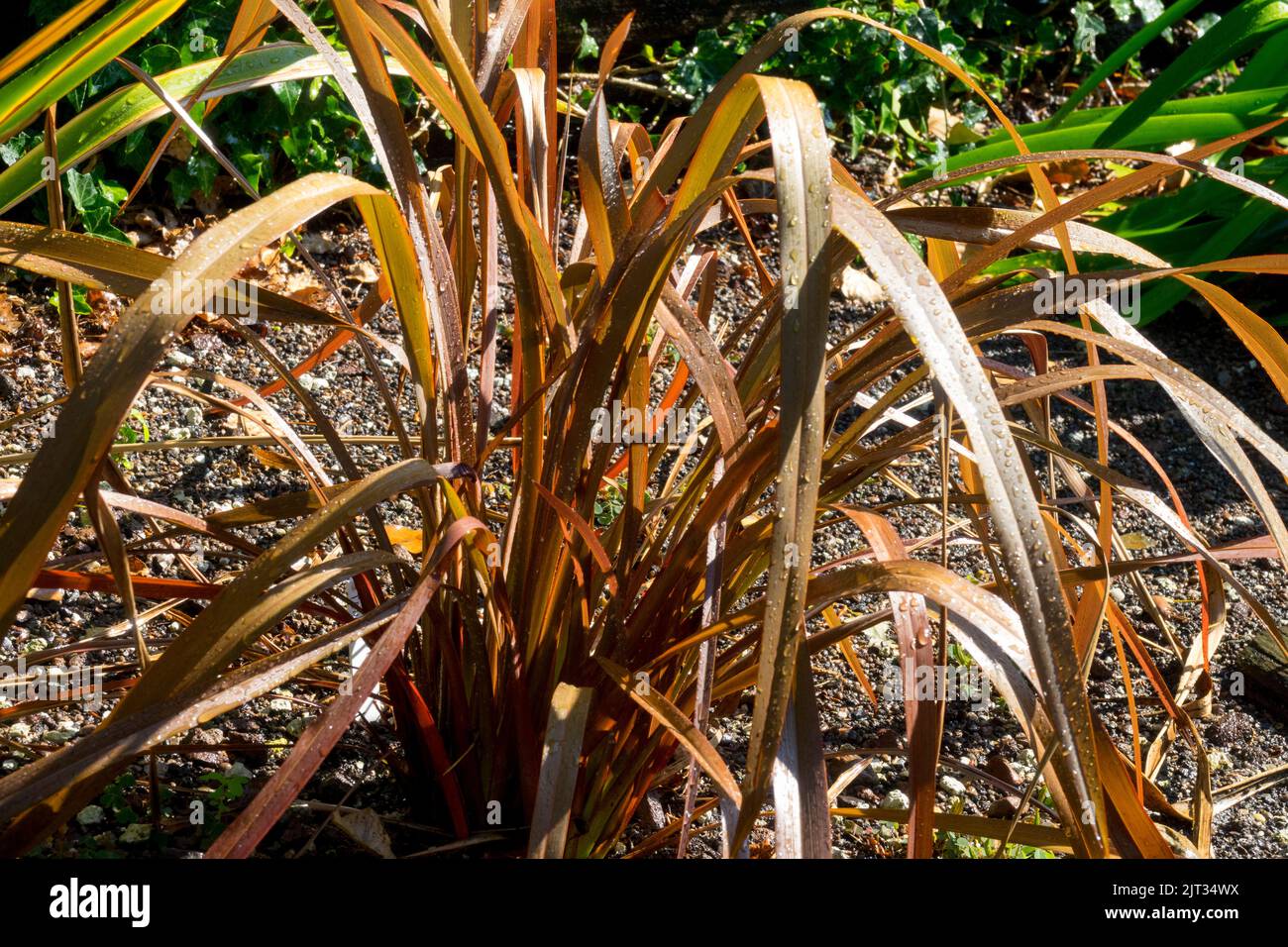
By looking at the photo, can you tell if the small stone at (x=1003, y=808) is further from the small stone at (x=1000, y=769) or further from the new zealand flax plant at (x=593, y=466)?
the new zealand flax plant at (x=593, y=466)

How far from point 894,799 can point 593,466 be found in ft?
2.40

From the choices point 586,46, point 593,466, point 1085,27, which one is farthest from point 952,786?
point 1085,27

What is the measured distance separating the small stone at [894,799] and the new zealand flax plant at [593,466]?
10.3 inches

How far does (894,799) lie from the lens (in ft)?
4.79

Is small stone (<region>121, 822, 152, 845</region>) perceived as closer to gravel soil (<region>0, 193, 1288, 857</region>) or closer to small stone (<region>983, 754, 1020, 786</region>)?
gravel soil (<region>0, 193, 1288, 857</region>)

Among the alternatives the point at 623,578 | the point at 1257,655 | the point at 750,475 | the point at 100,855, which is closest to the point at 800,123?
the point at 750,475

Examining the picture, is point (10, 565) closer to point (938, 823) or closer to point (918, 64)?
point (938, 823)

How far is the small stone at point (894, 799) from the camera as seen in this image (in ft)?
4.76

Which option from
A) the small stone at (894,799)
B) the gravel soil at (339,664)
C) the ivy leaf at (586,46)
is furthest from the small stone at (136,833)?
the ivy leaf at (586,46)

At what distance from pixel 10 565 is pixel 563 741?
41cm

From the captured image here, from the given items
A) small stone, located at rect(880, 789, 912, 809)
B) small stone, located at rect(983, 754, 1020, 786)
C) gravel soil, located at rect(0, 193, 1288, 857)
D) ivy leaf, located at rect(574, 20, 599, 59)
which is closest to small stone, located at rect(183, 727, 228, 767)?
gravel soil, located at rect(0, 193, 1288, 857)

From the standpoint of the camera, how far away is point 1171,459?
88.0 inches

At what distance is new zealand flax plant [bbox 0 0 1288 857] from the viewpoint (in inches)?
26.3

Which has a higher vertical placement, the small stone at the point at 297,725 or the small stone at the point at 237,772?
the small stone at the point at 297,725
